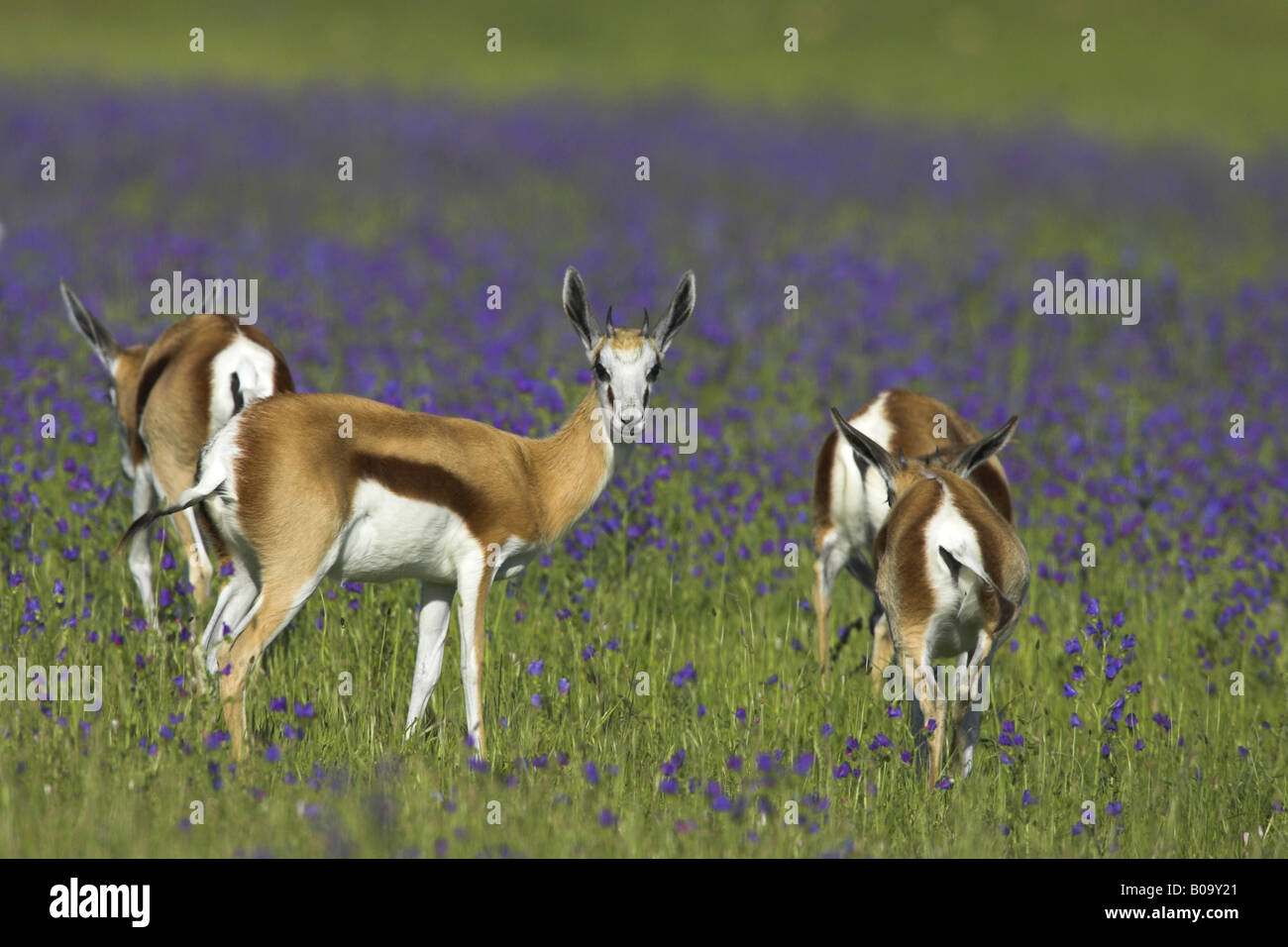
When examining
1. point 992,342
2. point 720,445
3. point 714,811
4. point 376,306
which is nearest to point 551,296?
point 376,306

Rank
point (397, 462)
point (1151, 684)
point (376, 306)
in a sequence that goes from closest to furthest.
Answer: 1. point (397, 462)
2. point (1151, 684)
3. point (376, 306)

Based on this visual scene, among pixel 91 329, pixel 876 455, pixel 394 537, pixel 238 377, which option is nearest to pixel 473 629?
pixel 394 537

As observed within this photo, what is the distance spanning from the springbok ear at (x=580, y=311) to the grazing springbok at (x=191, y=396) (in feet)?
6.08

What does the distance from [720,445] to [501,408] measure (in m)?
1.65

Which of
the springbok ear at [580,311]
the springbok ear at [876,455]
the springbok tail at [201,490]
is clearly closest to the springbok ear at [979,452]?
the springbok ear at [876,455]

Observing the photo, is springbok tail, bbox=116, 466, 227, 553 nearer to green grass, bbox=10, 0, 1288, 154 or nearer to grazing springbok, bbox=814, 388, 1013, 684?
grazing springbok, bbox=814, 388, 1013, 684

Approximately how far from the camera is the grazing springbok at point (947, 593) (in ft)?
20.3

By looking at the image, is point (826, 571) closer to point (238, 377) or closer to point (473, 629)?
point (473, 629)

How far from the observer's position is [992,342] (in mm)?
15711

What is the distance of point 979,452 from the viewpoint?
7016 mm

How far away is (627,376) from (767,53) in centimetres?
4037

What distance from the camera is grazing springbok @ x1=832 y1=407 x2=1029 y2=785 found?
6199 mm
